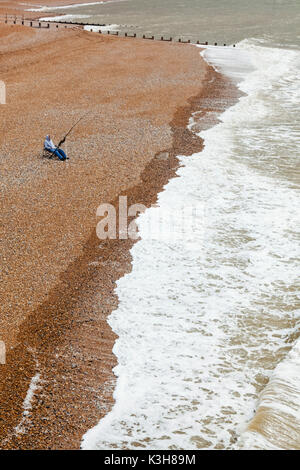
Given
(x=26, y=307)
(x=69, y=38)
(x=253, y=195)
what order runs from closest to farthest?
(x=26, y=307) < (x=253, y=195) < (x=69, y=38)

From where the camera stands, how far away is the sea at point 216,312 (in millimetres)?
8297

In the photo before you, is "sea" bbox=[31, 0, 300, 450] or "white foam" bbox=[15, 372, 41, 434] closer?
"white foam" bbox=[15, 372, 41, 434]

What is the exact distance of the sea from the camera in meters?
8.30

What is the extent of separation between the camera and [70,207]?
1505 centimetres

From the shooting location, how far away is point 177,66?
36750mm

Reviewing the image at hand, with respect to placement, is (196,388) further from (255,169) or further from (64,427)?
(255,169)

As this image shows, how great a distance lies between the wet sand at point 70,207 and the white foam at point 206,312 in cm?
52

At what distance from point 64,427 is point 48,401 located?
2.12 ft

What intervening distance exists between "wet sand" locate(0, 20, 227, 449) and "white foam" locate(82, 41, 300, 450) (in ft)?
1.71
